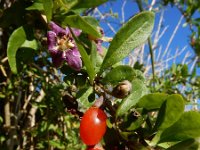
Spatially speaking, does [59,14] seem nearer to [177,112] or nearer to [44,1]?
[44,1]

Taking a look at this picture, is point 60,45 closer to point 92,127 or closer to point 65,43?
point 65,43

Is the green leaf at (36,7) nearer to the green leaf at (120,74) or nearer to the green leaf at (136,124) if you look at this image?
the green leaf at (120,74)

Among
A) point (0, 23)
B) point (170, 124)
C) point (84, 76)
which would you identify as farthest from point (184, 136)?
point (0, 23)

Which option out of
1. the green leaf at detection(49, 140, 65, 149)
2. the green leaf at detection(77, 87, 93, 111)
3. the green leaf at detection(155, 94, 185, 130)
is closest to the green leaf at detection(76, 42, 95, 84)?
the green leaf at detection(77, 87, 93, 111)

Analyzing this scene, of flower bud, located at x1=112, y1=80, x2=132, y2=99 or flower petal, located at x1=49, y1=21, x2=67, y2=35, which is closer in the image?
flower bud, located at x1=112, y1=80, x2=132, y2=99

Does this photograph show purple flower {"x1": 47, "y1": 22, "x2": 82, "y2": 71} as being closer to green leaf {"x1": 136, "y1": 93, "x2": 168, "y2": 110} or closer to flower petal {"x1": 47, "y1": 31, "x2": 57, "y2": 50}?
flower petal {"x1": 47, "y1": 31, "x2": 57, "y2": 50}

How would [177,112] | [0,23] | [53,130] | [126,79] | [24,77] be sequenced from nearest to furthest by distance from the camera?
[177,112]
[126,79]
[0,23]
[24,77]
[53,130]
